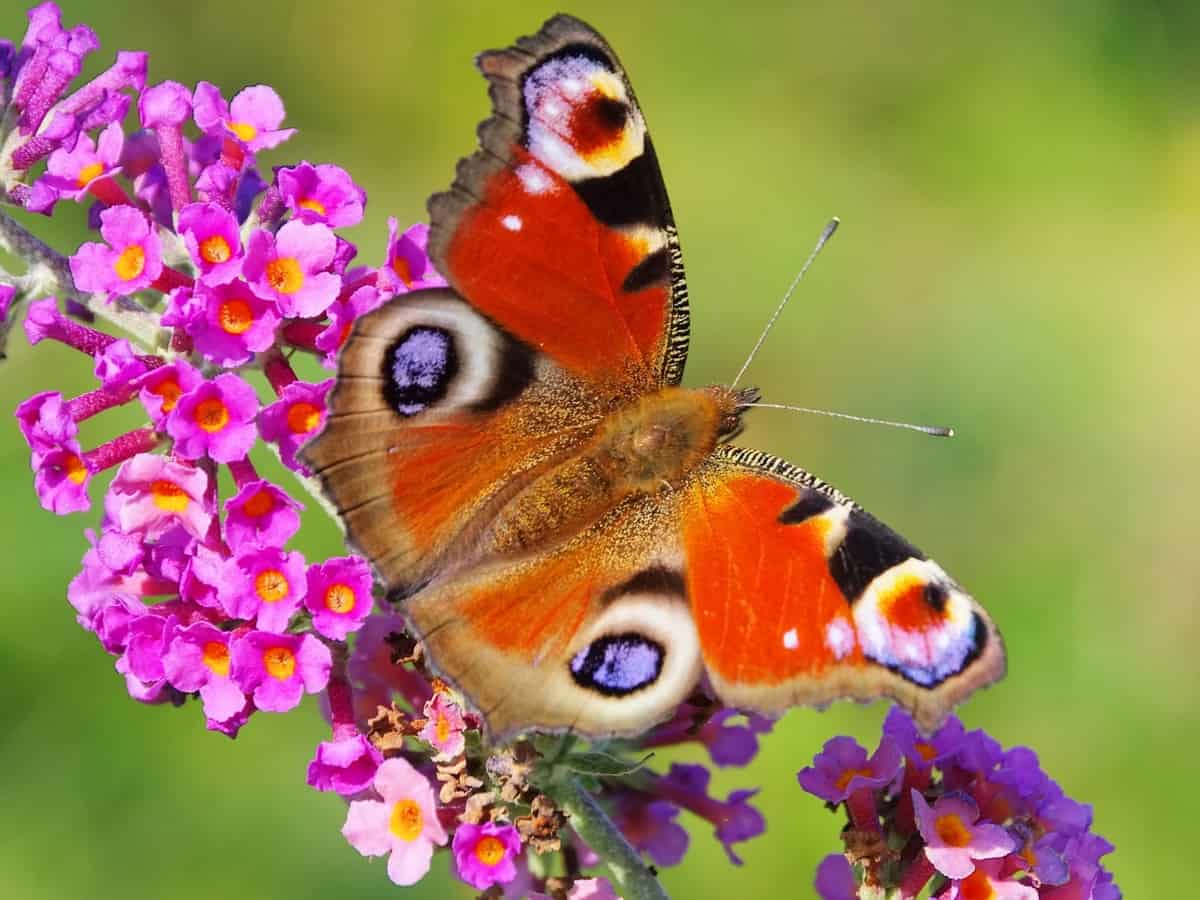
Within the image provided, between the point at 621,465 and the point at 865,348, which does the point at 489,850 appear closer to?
the point at 621,465

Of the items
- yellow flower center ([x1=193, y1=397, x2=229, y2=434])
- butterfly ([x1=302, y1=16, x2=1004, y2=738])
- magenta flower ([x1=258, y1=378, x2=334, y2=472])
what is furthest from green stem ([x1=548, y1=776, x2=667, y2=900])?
yellow flower center ([x1=193, y1=397, x2=229, y2=434])

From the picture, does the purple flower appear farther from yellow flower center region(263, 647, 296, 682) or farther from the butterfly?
yellow flower center region(263, 647, 296, 682)

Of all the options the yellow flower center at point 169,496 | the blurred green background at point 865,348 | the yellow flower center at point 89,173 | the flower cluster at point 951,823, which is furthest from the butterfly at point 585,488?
the blurred green background at point 865,348

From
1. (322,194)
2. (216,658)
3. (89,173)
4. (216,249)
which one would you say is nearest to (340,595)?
(216,658)

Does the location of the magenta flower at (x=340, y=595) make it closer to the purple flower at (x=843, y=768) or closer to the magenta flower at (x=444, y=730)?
the magenta flower at (x=444, y=730)

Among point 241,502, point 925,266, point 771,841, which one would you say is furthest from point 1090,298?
point 241,502

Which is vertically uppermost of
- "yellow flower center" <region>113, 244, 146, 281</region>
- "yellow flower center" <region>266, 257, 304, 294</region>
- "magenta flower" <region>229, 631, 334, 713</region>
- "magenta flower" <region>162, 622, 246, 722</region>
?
"yellow flower center" <region>266, 257, 304, 294</region>
